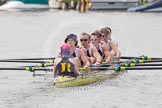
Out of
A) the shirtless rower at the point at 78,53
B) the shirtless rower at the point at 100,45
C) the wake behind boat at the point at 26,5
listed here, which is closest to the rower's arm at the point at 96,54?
the shirtless rower at the point at 100,45

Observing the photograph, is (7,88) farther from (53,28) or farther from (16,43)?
(53,28)

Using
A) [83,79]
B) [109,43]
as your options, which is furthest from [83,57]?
[109,43]

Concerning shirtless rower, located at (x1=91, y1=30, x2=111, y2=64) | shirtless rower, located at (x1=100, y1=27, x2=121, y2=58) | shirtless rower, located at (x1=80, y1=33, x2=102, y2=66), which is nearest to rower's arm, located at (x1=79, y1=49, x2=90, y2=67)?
shirtless rower, located at (x1=80, y1=33, x2=102, y2=66)

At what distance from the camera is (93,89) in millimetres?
24656

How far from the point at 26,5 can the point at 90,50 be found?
68.2 metres

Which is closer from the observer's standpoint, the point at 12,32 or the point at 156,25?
the point at 12,32

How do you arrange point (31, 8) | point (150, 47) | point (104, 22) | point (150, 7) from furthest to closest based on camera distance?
point (31, 8), point (150, 7), point (104, 22), point (150, 47)

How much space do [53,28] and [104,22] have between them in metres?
7.07

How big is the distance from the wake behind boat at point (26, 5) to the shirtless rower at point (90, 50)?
219ft

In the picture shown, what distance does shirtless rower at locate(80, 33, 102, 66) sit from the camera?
26.1 m

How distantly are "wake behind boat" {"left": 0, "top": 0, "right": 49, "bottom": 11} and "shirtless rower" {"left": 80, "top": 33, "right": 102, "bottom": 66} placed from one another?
6676cm

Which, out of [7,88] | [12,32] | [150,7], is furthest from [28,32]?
[7,88]

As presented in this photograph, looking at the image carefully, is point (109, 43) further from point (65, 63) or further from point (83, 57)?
point (65, 63)

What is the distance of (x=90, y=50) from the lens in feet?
87.6
